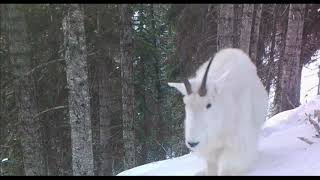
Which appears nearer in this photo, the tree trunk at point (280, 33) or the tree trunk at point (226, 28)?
the tree trunk at point (226, 28)

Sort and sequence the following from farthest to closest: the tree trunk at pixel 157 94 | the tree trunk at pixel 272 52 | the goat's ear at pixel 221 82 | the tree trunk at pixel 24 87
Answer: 1. the tree trunk at pixel 157 94
2. the tree trunk at pixel 272 52
3. the tree trunk at pixel 24 87
4. the goat's ear at pixel 221 82

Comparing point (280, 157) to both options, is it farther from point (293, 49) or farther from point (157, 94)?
point (157, 94)

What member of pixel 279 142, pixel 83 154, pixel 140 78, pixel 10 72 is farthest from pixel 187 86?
pixel 140 78

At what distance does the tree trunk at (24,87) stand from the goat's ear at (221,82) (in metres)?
7.48

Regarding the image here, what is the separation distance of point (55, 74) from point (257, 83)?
8.39 m

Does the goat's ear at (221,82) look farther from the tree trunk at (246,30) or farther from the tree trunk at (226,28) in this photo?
the tree trunk at (246,30)

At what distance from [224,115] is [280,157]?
143cm

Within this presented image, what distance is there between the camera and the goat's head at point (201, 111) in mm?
5316

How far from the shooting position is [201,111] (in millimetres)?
5418

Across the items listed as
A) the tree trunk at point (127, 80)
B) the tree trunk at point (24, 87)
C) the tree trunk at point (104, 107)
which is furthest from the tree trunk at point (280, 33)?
the tree trunk at point (24, 87)

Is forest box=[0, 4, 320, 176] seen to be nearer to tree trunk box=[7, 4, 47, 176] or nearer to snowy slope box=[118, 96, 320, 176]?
tree trunk box=[7, 4, 47, 176]

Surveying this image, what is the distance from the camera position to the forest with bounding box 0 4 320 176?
10.4 meters

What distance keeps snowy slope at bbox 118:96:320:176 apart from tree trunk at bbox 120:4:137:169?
19.4 ft

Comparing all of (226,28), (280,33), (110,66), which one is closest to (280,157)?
(226,28)
